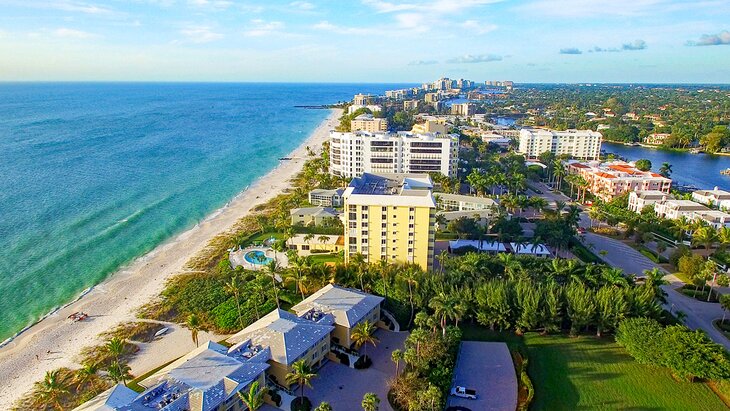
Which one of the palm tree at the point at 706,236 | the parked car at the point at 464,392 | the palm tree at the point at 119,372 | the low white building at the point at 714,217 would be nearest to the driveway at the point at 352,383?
the parked car at the point at 464,392

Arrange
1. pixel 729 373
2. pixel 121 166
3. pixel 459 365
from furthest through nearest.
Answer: pixel 121 166
pixel 459 365
pixel 729 373

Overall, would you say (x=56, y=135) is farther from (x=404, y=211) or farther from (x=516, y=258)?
(x=516, y=258)

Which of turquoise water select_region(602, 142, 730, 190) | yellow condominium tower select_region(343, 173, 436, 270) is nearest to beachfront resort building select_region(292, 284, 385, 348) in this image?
yellow condominium tower select_region(343, 173, 436, 270)

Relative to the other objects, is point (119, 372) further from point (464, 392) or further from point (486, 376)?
point (486, 376)

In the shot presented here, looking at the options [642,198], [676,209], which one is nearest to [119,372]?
[676,209]

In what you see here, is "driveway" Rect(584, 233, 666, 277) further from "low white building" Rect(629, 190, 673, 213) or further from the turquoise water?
the turquoise water

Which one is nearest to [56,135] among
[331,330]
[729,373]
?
[331,330]

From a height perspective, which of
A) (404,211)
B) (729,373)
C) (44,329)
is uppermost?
(404,211)
